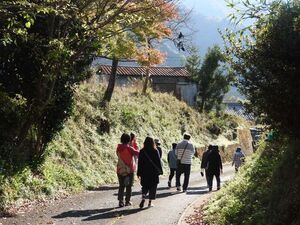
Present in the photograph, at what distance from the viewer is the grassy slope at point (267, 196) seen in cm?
716

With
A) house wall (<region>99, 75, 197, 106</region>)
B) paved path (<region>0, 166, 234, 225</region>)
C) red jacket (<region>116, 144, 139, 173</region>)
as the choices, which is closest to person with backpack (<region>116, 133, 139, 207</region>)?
red jacket (<region>116, 144, 139, 173</region>)

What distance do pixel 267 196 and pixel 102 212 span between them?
4476 mm

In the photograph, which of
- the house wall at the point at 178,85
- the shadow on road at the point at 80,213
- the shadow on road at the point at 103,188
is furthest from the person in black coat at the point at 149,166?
the house wall at the point at 178,85

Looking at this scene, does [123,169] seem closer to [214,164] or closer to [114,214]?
[114,214]

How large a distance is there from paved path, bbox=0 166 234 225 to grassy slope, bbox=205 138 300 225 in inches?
49.6

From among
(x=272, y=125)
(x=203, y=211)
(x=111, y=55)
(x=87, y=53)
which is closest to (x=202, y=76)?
(x=111, y=55)

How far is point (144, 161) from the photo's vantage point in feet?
39.5

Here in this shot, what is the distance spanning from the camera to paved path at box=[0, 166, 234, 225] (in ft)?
33.1

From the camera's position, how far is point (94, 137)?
20281 mm

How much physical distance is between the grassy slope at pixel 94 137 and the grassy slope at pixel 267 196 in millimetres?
5000

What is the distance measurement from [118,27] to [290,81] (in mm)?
7010

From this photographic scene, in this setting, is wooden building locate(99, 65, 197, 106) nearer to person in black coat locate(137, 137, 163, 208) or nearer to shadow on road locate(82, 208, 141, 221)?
person in black coat locate(137, 137, 163, 208)

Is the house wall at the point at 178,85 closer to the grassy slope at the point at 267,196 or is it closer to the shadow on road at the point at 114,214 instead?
the shadow on road at the point at 114,214

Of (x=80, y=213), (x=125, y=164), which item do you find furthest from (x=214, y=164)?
(x=80, y=213)
